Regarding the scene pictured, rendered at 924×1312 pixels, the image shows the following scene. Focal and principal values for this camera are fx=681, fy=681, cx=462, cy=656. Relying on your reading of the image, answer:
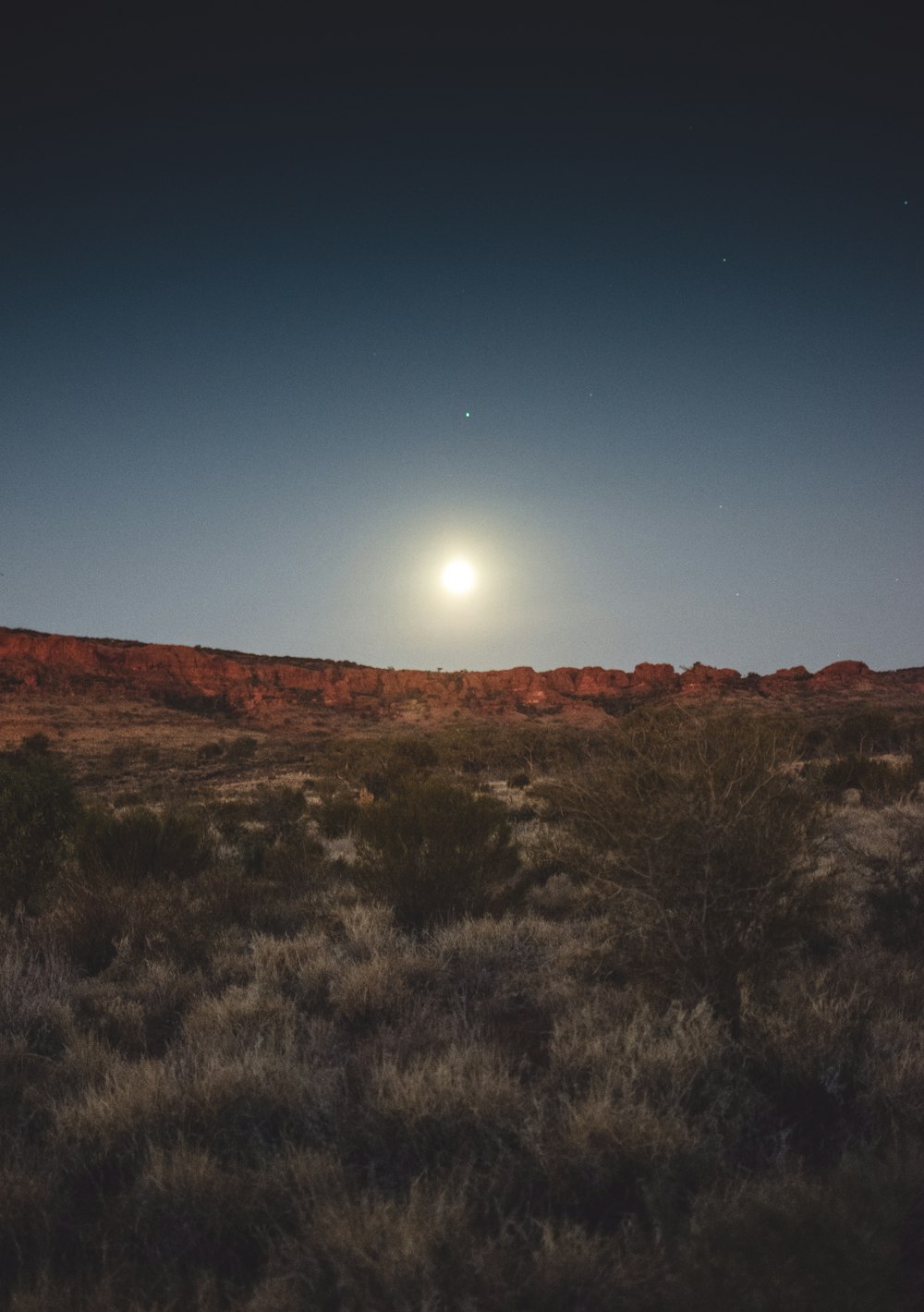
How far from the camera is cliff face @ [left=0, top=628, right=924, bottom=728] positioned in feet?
250

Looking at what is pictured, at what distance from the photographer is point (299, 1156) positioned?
2.79m

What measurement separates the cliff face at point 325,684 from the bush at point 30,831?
213 ft

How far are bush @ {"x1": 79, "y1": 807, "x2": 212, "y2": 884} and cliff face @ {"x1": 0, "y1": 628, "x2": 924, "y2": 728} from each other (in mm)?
64237

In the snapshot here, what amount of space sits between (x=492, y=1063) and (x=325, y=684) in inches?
3468

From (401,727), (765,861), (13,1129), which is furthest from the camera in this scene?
(401,727)

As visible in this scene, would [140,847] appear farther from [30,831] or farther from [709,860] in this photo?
[709,860]

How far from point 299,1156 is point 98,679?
289 feet

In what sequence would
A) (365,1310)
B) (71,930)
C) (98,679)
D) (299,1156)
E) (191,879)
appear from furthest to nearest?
1. (98,679)
2. (191,879)
3. (71,930)
4. (299,1156)
5. (365,1310)

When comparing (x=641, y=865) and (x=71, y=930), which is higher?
(x=641, y=865)

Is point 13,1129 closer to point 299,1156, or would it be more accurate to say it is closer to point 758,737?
point 299,1156

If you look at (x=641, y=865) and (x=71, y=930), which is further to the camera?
(x=71, y=930)

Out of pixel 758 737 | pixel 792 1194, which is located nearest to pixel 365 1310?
pixel 792 1194

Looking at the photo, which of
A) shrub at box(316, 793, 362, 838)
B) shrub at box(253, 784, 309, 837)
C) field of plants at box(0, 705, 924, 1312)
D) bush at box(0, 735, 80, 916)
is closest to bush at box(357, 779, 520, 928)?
field of plants at box(0, 705, 924, 1312)

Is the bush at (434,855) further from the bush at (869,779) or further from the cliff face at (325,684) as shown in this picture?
the cliff face at (325,684)
